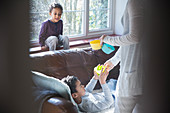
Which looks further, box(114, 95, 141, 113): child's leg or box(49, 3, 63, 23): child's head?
box(49, 3, 63, 23): child's head

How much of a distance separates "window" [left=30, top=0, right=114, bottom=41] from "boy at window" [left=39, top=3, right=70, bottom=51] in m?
0.21

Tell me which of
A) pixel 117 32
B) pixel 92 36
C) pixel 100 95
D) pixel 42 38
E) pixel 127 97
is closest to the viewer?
pixel 127 97

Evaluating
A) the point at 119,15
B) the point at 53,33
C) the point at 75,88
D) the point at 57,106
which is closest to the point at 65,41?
the point at 53,33

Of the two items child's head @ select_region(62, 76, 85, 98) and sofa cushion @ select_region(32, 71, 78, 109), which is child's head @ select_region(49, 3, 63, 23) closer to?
child's head @ select_region(62, 76, 85, 98)

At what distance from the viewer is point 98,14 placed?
150 inches

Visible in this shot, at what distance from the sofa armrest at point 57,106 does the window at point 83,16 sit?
5.90 ft

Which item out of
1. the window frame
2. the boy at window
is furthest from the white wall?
the boy at window

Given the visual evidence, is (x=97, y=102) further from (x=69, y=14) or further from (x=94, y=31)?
(x=94, y=31)

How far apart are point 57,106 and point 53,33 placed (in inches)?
68.6

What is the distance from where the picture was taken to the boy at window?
2.82 meters
